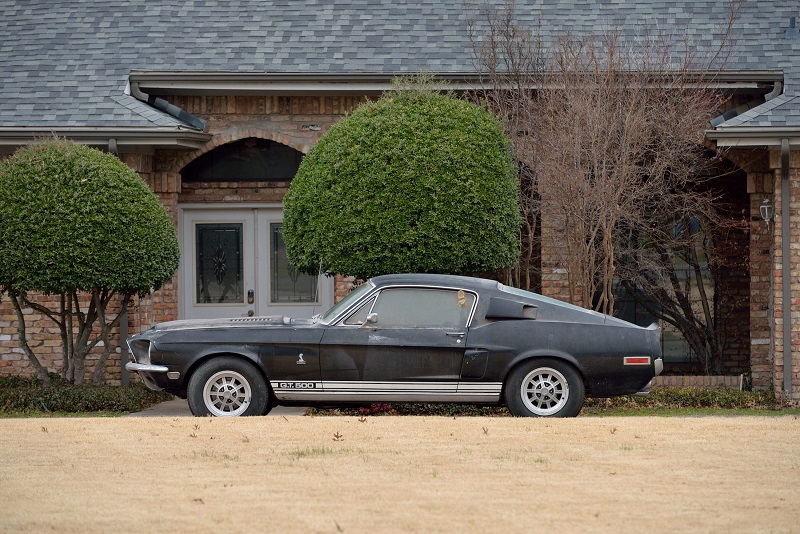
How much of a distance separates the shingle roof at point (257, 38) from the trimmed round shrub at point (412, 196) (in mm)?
2270

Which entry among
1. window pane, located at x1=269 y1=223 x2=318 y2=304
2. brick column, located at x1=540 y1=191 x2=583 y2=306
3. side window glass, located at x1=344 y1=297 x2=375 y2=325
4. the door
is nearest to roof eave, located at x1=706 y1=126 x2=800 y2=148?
brick column, located at x1=540 y1=191 x2=583 y2=306

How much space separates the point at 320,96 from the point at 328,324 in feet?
18.7

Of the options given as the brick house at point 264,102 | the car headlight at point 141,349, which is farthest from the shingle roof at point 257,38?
the car headlight at point 141,349

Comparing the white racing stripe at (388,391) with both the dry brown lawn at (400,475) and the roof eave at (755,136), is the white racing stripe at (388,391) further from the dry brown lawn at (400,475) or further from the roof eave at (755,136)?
the roof eave at (755,136)

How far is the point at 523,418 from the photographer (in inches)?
409

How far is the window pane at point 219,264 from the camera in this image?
1680 cm

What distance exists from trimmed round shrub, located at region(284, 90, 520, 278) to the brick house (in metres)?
1.90

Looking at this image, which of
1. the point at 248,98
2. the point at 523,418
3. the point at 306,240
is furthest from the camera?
the point at 248,98

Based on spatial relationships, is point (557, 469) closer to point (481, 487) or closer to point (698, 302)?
point (481, 487)

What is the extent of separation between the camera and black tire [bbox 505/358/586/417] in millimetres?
10758

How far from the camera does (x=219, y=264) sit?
16828mm

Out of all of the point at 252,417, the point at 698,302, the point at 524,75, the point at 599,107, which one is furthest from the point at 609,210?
the point at 252,417

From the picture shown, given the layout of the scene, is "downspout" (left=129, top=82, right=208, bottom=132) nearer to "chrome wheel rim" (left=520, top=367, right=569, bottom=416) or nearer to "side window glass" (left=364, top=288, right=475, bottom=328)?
"side window glass" (left=364, top=288, right=475, bottom=328)

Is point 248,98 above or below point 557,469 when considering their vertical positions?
above
